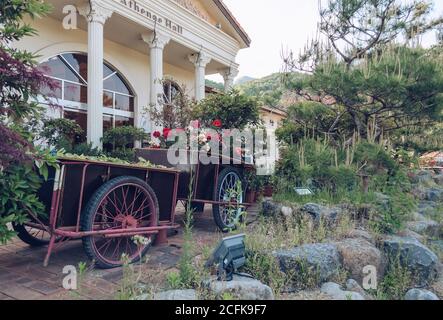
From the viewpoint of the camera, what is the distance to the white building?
744 cm

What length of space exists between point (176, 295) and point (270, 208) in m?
2.28

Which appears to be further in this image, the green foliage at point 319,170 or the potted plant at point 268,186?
the potted plant at point 268,186

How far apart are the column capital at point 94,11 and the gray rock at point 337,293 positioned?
7.38 metres

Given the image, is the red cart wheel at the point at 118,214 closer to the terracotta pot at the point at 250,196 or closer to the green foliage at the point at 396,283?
the green foliage at the point at 396,283

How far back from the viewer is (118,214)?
9.37 ft

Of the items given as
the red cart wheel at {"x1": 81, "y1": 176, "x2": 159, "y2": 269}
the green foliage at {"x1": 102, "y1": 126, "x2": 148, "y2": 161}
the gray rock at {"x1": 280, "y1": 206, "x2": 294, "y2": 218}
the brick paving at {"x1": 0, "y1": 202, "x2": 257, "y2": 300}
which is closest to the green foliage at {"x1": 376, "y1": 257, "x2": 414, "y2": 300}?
the gray rock at {"x1": 280, "y1": 206, "x2": 294, "y2": 218}

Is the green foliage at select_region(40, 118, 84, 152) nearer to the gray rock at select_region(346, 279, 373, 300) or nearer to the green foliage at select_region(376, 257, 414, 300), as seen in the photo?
the gray rock at select_region(346, 279, 373, 300)

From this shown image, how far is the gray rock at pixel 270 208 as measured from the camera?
3.92 m

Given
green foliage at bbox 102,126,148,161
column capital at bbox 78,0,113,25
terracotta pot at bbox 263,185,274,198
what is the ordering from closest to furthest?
1. terracotta pot at bbox 263,185,274,198
2. column capital at bbox 78,0,113,25
3. green foliage at bbox 102,126,148,161

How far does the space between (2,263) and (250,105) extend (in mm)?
4020

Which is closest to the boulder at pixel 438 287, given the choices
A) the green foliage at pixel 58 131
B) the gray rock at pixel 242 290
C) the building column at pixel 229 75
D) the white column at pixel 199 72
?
the gray rock at pixel 242 290

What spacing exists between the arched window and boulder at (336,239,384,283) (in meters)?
6.88
